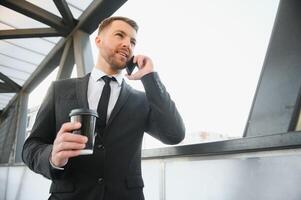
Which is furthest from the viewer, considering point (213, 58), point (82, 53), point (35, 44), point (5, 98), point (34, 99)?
point (5, 98)

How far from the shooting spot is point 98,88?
1431 millimetres

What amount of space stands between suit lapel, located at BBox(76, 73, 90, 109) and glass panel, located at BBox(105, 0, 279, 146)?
49 centimetres

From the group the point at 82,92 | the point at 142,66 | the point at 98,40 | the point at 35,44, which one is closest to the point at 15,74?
the point at 35,44

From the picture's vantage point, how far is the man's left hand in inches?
51.6

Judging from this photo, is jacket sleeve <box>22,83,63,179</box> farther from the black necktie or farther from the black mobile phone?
the black mobile phone

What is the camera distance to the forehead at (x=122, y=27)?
1.55 meters

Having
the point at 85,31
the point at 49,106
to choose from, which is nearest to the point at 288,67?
the point at 49,106

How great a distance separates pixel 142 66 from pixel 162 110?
0.80 ft

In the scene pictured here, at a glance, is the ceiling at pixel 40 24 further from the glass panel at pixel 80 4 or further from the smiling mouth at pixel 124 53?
the smiling mouth at pixel 124 53

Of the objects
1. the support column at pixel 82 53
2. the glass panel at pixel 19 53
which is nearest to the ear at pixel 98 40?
the support column at pixel 82 53

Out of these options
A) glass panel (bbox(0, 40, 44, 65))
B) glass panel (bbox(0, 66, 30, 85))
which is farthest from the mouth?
glass panel (bbox(0, 66, 30, 85))

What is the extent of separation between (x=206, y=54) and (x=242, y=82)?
0.40 meters

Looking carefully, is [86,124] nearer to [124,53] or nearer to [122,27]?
[124,53]

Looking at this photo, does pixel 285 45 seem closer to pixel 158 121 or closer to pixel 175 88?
pixel 158 121
